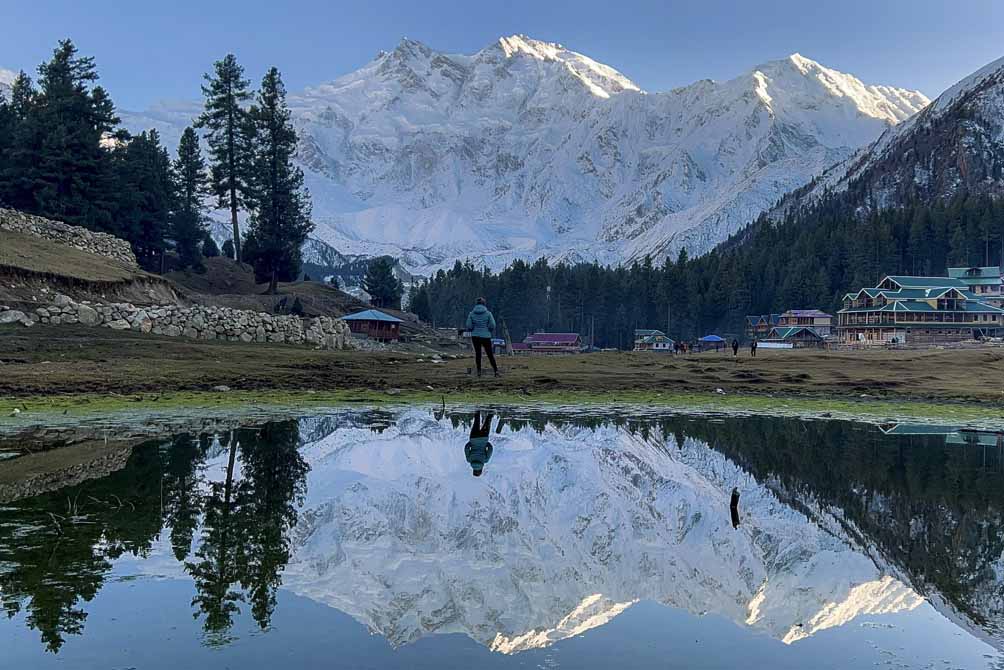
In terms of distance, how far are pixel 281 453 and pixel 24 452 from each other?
3779 millimetres

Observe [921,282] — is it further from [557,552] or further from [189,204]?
[557,552]

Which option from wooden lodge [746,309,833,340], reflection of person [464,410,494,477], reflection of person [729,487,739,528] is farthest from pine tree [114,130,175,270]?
wooden lodge [746,309,833,340]

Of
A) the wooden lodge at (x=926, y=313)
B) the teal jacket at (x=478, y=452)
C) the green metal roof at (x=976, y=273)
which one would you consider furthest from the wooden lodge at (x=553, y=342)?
the teal jacket at (x=478, y=452)

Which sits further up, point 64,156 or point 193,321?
point 64,156

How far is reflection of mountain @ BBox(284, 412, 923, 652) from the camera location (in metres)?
7.03

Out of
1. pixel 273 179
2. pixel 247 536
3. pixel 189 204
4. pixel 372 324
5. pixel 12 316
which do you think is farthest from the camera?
pixel 189 204

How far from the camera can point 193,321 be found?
42719 mm

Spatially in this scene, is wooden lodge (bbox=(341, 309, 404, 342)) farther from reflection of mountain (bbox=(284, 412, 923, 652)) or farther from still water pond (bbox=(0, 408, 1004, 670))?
reflection of mountain (bbox=(284, 412, 923, 652))

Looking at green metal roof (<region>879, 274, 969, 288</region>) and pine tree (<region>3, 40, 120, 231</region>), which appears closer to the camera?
pine tree (<region>3, 40, 120, 231</region>)

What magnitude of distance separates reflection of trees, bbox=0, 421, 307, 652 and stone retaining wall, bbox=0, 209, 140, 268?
130ft

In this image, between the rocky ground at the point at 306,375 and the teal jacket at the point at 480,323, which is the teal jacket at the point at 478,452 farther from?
the teal jacket at the point at 480,323

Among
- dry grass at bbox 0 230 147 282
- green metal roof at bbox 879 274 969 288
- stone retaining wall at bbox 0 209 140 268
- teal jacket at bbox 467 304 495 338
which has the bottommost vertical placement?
teal jacket at bbox 467 304 495 338

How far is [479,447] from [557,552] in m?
7.05

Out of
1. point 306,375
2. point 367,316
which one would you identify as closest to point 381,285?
point 367,316
